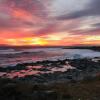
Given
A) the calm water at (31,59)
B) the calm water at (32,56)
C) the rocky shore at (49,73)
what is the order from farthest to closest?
the calm water at (32,56), the calm water at (31,59), the rocky shore at (49,73)

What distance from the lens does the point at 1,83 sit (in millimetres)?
9367

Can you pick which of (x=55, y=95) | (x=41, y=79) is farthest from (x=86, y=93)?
(x=41, y=79)

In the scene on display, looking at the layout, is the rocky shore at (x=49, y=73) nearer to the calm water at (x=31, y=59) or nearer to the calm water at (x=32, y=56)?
the calm water at (x=31, y=59)

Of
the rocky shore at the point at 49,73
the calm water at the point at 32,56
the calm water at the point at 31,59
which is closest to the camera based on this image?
the rocky shore at the point at 49,73

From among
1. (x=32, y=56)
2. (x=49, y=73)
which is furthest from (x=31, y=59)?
(x=49, y=73)

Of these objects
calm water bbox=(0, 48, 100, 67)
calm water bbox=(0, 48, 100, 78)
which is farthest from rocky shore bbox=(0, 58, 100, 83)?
calm water bbox=(0, 48, 100, 67)

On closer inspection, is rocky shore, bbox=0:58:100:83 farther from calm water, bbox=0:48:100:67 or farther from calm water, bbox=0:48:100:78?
calm water, bbox=0:48:100:67

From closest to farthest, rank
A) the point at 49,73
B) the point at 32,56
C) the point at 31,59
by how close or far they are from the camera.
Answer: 1. the point at 49,73
2. the point at 31,59
3. the point at 32,56

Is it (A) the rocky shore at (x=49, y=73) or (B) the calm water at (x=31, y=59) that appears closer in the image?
(A) the rocky shore at (x=49, y=73)

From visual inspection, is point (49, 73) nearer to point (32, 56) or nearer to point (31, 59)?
point (31, 59)

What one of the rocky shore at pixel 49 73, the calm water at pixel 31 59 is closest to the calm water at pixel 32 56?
the calm water at pixel 31 59

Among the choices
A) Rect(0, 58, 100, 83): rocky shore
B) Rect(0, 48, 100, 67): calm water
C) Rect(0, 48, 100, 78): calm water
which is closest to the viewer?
Rect(0, 58, 100, 83): rocky shore

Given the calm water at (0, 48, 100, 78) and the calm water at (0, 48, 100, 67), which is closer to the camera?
the calm water at (0, 48, 100, 78)

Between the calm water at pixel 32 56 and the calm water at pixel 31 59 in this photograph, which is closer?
the calm water at pixel 31 59
